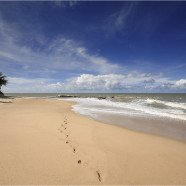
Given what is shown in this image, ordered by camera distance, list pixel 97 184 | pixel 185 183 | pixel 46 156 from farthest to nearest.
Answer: pixel 46 156 → pixel 185 183 → pixel 97 184

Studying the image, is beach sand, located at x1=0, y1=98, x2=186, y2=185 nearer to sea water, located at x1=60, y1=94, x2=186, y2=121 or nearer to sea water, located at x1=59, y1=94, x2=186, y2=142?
sea water, located at x1=59, y1=94, x2=186, y2=142

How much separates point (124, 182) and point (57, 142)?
2716 mm

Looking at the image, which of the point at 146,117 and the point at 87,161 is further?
the point at 146,117

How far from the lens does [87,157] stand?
3.28 meters

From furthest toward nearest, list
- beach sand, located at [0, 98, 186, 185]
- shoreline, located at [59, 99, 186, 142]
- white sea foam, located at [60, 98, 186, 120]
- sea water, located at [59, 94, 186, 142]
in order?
white sea foam, located at [60, 98, 186, 120]
sea water, located at [59, 94, 186, 142]
shoreline, located at [59, 99, 186, 142]
beach sand, located at [0, 98, 186, 185]

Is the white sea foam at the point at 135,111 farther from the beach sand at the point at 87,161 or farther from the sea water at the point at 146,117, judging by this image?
the beach sand at the point at 87,161

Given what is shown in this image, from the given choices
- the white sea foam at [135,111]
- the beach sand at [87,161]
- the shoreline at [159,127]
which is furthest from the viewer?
the white sea foam at [135,111]

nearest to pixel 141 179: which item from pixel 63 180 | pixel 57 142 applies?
pixel 63 180

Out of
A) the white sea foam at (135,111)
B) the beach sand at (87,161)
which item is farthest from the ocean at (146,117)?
the beach sand at (87,161)

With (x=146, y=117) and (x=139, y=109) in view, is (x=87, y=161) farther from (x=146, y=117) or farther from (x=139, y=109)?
(x=139, y=109)

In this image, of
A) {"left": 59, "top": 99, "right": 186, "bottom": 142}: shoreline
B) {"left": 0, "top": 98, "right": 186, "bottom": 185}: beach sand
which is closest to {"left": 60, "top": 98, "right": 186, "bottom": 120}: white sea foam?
{"left": 59, "top": 99, "right": 186, "bottom": 142}: shoreline

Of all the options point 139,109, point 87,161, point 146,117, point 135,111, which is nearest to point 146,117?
point 146,117

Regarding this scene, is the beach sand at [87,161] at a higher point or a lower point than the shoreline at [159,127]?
higher

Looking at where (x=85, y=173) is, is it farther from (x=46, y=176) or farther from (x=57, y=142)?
(x=57, y=142)
